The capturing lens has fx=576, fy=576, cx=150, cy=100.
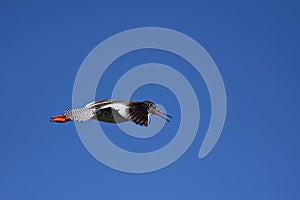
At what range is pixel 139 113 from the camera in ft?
49.9

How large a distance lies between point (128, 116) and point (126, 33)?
10.3ft

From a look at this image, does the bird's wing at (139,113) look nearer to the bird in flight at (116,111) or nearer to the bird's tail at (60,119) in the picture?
the bird in flight at (116,111)

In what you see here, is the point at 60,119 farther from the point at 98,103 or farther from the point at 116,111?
the point at 116,111

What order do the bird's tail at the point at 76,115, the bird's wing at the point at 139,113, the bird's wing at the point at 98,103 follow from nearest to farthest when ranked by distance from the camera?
1. the bird's wing at the point at 139,113
2. the bird's tail at the point at 76,115
3. the bird's wing at the point at 98,103

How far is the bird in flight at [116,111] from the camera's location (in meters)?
15.2

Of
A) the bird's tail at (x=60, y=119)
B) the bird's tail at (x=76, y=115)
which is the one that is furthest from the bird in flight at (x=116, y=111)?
the bird's tail at (x=60, y=119)

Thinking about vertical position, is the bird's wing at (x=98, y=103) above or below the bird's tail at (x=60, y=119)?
below

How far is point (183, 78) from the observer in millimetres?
16734

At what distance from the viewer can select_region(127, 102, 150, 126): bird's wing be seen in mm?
14742

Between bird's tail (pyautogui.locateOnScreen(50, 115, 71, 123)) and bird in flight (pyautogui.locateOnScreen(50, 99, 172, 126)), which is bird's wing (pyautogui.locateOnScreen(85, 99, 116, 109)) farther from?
bird's tail (pyautogui.locateOnScreen(50, 115, 71, 123))

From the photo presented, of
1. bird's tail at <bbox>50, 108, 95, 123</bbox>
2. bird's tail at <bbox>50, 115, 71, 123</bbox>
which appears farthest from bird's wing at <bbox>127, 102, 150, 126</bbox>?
bird's tail at <bbox>50, 115, 71, 123</bbox>

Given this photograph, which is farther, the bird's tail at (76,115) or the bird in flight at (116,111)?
the bird's tail at (76,115)

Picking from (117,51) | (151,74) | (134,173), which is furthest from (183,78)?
(134,173)

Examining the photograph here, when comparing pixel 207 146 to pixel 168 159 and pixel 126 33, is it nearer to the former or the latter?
pixel 168 159
